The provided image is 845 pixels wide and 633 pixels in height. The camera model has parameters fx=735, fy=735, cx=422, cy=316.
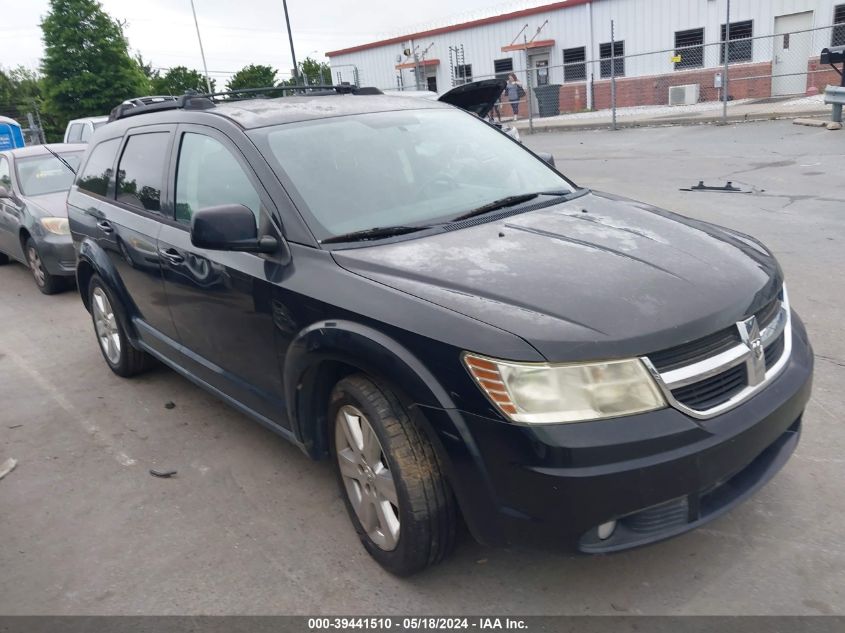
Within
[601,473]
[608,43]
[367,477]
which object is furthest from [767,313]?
[608,43]

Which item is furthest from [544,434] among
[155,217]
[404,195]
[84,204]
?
[84,204]

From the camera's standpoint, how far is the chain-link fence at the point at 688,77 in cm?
2494

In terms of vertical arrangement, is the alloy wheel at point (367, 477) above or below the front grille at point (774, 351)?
below

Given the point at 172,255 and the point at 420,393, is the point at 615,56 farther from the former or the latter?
the point at 420,393

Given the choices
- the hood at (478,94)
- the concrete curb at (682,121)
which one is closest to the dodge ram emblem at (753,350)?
the hood at (478,94)

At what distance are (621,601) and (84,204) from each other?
14.4ft

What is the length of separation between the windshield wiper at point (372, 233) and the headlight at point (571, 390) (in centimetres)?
99

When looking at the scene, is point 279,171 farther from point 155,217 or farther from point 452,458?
point 452,458

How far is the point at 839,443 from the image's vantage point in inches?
138

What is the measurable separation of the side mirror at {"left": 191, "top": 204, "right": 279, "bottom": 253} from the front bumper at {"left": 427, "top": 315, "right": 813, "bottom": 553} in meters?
1.14

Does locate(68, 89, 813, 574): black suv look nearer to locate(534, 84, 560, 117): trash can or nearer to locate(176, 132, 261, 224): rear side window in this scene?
locate(176, 132, 261, 224): rear side window

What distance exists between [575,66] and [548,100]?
9.12ft

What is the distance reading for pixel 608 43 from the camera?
96.5 ft

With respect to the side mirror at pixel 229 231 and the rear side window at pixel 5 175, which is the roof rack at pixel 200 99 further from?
the rear side window at pixel 5 175
